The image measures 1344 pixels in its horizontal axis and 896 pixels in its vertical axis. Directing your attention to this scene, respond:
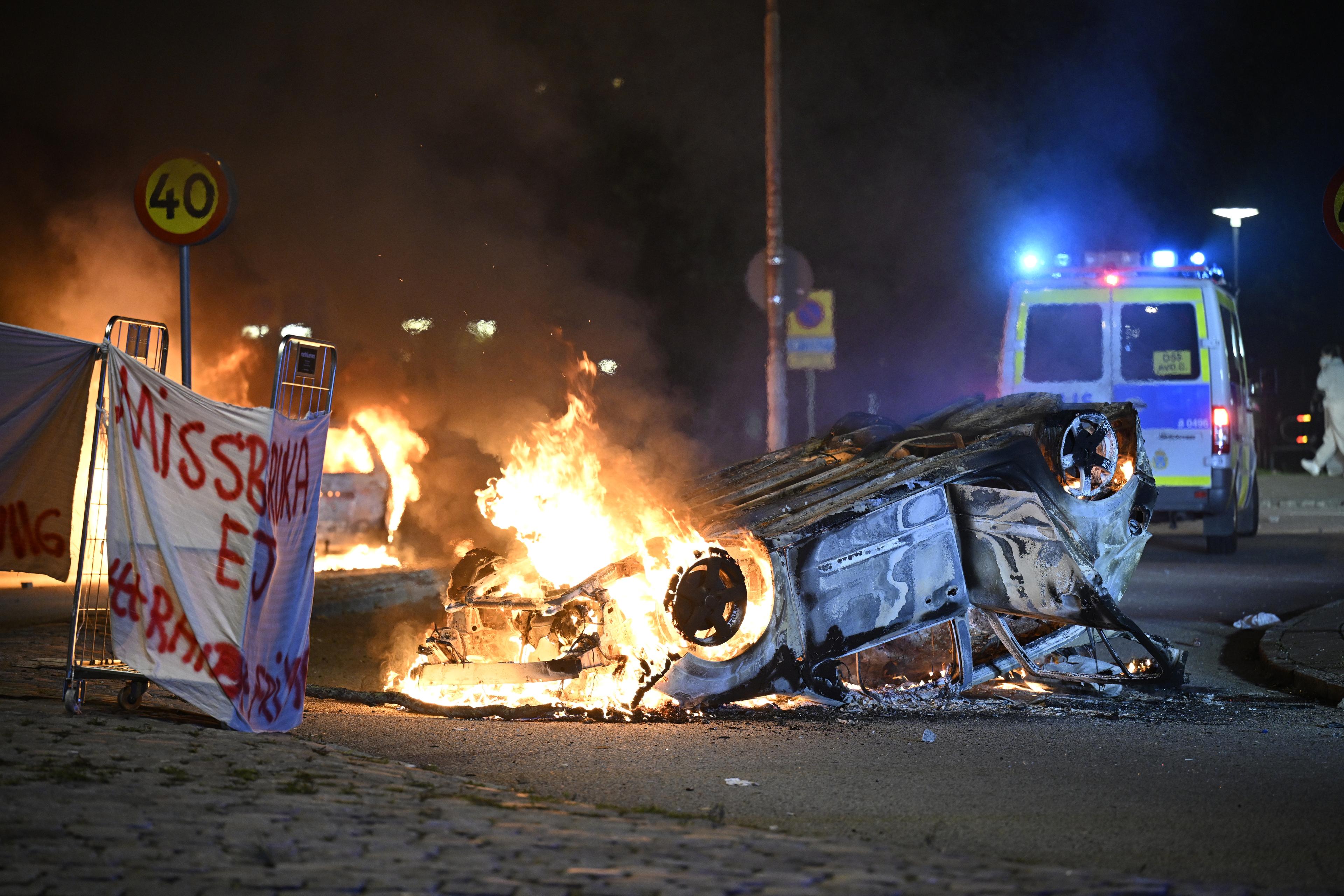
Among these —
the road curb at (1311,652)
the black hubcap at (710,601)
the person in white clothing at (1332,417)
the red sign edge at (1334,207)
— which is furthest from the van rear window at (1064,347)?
the person in white clothing at (1332,417)

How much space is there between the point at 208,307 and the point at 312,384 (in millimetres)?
13531

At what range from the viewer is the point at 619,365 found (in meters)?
16.5

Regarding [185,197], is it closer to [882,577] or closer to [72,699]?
[72,699]

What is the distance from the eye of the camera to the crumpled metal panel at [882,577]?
593cm

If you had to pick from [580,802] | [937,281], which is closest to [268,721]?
[580,802]

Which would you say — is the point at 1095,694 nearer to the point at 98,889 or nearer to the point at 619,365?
the point at 98,889

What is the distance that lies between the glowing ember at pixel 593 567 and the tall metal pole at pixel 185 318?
6.17 ft

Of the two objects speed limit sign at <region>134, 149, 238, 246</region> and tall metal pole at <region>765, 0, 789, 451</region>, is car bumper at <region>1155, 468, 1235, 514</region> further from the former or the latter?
speed limit sign at <region>134, 149, 238, 246</region>

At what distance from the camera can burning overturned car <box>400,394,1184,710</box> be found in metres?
5.88

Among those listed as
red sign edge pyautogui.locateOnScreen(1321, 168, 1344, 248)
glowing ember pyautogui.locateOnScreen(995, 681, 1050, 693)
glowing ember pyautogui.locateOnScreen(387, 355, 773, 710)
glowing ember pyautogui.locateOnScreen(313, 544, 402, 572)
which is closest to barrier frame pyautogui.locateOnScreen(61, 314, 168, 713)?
glowing ember pyautogui.locateOnScreen(387, 355, 773, 710)

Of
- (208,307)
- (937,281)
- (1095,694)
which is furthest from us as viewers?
(937,281)

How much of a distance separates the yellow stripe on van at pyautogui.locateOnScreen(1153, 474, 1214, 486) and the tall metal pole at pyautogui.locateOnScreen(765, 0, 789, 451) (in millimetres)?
3805

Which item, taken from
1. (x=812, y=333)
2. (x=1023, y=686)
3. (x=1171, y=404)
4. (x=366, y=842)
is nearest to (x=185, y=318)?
(x=366, y=842)

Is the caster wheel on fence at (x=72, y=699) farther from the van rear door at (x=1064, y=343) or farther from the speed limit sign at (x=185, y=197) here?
the van rear door at (x=1064, y=343)
